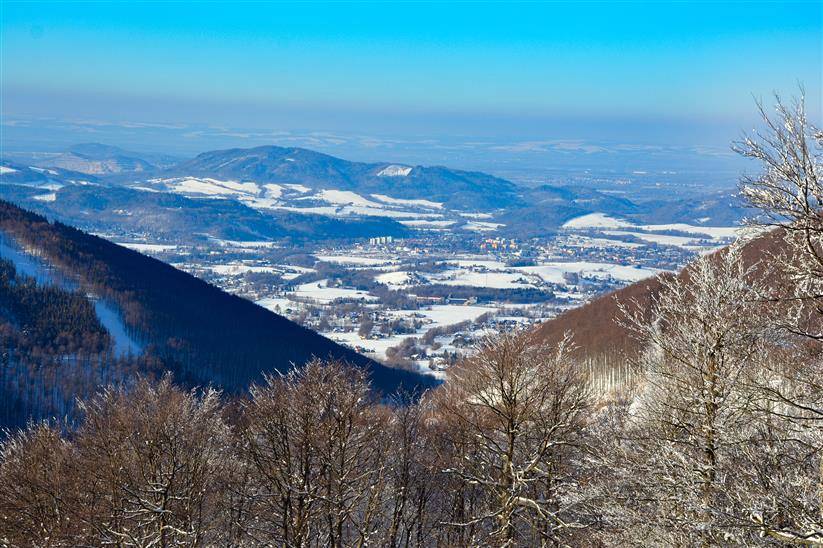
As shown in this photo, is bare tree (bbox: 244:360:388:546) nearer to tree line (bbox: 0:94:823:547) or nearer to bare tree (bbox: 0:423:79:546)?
tree line (bbox: 0:94:823:547)

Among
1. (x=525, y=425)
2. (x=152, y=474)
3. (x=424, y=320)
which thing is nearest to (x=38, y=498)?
(x=152, y=474)

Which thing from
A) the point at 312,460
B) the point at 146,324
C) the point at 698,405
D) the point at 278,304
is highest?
the point at 698,405

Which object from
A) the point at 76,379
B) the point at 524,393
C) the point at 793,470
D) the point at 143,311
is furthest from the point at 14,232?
the point at 793,470

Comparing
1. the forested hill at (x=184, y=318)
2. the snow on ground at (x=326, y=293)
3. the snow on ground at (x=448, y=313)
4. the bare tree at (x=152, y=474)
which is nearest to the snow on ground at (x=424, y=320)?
the snow on ground at (x=448, y=313)

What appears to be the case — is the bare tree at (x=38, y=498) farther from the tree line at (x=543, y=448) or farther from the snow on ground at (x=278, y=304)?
the snow on ground at (x=278, y=304)

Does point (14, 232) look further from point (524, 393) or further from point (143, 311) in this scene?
point (524, 393)

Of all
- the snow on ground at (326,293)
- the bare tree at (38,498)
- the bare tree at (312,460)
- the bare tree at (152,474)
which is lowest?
the snow on ground at (326,293)

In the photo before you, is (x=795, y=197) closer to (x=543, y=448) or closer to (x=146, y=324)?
(x=543, y=448)
